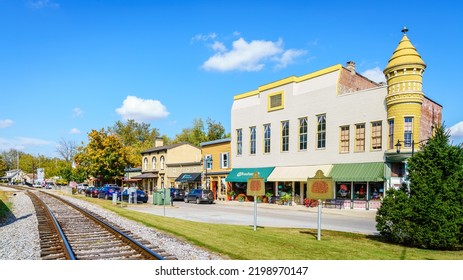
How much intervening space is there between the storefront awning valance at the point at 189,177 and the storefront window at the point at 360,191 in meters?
20.6

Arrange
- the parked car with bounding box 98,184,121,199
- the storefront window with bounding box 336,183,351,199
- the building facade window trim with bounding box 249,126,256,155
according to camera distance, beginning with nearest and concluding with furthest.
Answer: the storefront window with bounding box 336,183,351,199
the building facade window trim with bounding box 249,126,256,155
the parked car with bounding box 98,184,121,199

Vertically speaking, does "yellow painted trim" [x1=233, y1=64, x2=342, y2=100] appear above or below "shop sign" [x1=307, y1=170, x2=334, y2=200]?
above

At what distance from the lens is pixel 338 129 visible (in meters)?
29.7

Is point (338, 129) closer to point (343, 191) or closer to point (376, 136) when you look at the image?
point (376, 136)

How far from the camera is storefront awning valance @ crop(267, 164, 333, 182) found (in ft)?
99.8

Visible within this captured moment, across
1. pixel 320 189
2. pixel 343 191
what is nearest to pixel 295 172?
pixel 343 191

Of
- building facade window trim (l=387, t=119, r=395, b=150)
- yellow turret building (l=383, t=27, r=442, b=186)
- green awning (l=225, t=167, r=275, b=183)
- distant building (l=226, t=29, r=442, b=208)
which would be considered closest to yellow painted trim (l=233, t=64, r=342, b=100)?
distant building (l=226, t=29, r=442, b=208)

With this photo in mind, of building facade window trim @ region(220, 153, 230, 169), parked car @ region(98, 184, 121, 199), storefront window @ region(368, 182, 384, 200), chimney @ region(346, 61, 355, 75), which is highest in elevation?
chimney @ region(346, 61, 355, 75)

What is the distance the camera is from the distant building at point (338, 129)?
82.9ft

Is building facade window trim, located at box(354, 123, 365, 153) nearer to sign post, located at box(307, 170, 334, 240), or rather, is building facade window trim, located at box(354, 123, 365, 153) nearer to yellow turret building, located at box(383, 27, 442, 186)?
yellow turret building, located at box(383, 27, 442, 186)

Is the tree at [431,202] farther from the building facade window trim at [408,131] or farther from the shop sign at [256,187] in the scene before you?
the building facade window trim at [408,131]

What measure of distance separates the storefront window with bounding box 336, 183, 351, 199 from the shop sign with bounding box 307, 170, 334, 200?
56.8 ft

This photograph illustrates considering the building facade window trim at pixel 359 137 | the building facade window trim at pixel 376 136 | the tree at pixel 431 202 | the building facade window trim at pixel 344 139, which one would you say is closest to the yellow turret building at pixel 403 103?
the building facade window trim at pixel 376 136
